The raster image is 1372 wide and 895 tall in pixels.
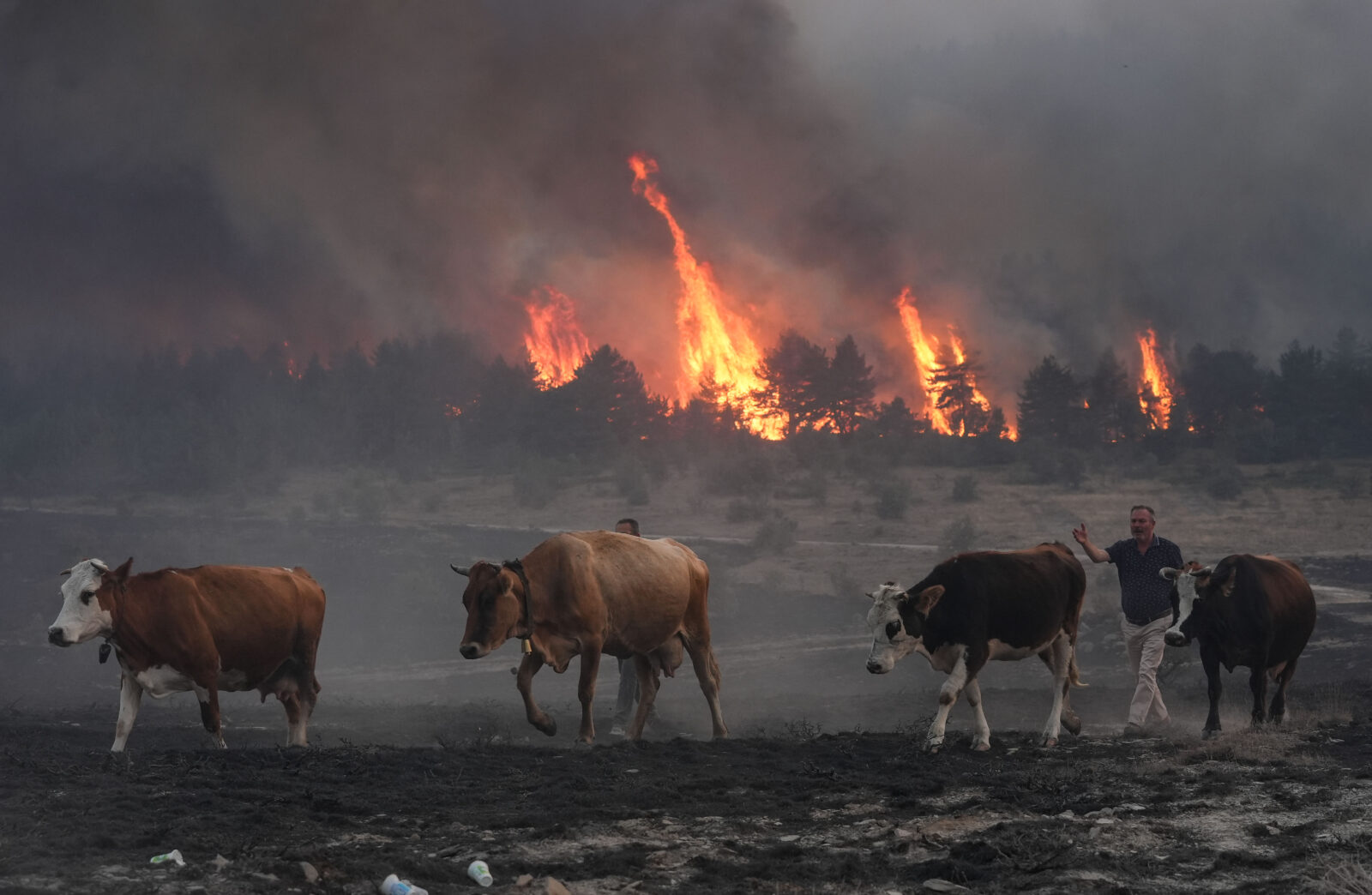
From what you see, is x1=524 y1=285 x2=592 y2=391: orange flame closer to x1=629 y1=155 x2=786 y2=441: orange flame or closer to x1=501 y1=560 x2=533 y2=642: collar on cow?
x1=629 y1=155 x2=786 y2=441: orange flame

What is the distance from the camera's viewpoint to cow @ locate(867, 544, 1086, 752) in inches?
480

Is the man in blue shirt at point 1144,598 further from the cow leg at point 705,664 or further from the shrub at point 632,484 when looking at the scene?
the shrub at point 632,484

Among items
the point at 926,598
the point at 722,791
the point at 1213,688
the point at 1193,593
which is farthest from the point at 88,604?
the point at 1213,688

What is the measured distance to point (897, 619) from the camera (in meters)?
12.2

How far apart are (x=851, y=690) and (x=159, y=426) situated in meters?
62.7

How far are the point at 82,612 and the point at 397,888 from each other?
6269 mm

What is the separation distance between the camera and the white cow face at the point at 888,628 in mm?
12141

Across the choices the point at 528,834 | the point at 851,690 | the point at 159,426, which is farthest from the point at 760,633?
the point at 159,426

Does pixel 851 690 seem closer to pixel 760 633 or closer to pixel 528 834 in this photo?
pixel 760 633

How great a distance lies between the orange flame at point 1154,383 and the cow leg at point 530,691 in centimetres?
6546

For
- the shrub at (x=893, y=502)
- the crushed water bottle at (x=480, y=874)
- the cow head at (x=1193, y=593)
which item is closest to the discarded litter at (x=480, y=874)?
the crushed water bottle at (x=480, y=874)

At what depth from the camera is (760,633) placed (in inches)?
1287

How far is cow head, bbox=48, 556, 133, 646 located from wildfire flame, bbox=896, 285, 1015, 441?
2744 inches

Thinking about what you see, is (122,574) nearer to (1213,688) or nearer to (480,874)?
(480,874)
